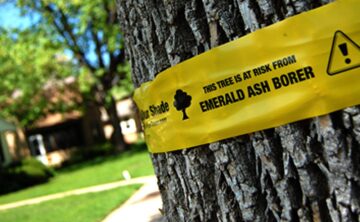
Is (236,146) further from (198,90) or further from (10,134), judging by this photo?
(10,134)

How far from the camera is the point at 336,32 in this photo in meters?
1.80

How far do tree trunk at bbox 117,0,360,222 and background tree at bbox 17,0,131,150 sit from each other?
26647mm

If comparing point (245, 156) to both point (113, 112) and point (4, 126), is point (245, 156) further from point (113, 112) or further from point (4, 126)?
point (113, 112)

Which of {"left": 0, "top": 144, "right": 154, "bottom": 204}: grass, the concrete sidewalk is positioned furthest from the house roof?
the concrete sidewalk

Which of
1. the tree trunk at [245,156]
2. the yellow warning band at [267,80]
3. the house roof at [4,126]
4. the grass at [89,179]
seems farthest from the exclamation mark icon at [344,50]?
the house roof at [4,126]

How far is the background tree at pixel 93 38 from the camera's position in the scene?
3005 centimetres

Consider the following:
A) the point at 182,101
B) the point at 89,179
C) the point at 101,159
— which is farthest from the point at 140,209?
the point at 101,159

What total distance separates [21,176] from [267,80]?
80.2 feet

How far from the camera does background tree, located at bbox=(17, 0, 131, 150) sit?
30047 mm

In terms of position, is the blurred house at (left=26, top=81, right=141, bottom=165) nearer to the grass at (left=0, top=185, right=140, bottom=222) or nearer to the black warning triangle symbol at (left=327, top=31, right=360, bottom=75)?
the grass at (left=0, top=185, right=140, bottom=222)

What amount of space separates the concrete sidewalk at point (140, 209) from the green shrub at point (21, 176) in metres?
13.5

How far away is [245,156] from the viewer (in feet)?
6.81

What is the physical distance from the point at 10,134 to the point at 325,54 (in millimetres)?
37807

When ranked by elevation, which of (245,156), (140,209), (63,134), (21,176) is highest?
(63,134)
